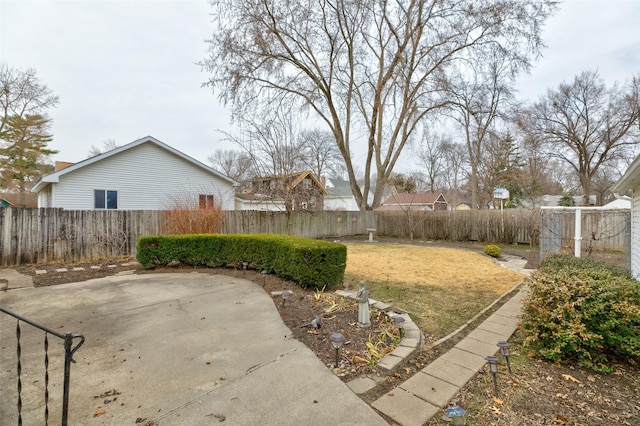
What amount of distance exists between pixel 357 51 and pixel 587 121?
16297mm

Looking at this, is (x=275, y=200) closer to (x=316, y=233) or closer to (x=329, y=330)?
(x=316, y=233)

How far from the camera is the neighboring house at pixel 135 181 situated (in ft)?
36.5

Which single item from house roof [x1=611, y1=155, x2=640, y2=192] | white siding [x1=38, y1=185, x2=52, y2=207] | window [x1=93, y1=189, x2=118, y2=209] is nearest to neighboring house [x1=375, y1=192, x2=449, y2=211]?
window [x1=93, y1=189, x2=118, y2=209]

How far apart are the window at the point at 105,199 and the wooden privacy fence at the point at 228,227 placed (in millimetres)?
4025

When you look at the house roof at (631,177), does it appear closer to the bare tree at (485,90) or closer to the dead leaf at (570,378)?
the dead leaf at (570,378)

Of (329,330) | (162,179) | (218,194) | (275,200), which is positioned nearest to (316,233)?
(275,200)

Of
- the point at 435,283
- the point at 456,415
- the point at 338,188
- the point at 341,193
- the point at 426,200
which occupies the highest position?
the point at 338,188

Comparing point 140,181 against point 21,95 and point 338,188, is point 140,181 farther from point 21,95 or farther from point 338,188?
point 338,188

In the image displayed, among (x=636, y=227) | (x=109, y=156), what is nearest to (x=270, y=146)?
(x=109, y=156)

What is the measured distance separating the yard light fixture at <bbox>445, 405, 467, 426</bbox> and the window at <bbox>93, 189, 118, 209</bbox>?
46.3ft

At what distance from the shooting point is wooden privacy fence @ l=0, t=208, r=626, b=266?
24.6 feet

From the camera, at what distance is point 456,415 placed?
1821 mm

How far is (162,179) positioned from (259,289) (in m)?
10.6

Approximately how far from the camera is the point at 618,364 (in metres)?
2.73
